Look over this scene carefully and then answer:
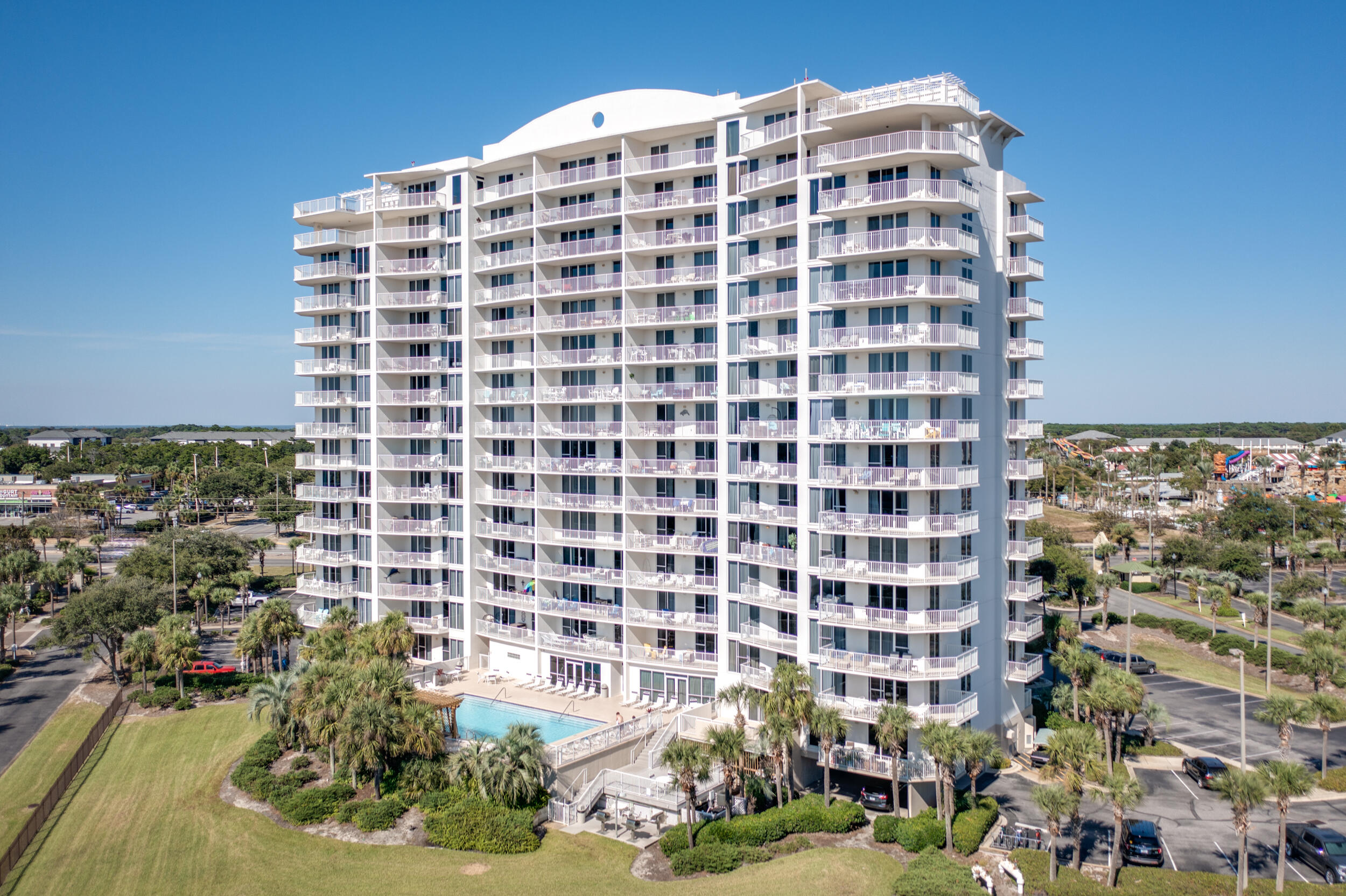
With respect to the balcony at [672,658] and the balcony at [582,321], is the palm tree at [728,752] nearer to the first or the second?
the balcony at [672,658]

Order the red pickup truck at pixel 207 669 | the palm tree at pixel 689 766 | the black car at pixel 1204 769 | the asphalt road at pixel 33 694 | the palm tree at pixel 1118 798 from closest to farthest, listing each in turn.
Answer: the palm tree at pixel 1118 798, the palm tree at pixel 689 766, the black car at pixel 1204 769, the asphalt road at pixel 33 694, the red pickup truck at pixel 207 669

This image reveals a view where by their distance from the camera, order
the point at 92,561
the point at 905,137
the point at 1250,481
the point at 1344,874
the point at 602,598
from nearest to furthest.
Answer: the point at 1344,874 < the point at 905,137 < the point at 602,598 < the point at 92,561 < the point at 1250,481

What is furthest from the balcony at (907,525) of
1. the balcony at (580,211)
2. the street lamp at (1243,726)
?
the balcony at (580,211)

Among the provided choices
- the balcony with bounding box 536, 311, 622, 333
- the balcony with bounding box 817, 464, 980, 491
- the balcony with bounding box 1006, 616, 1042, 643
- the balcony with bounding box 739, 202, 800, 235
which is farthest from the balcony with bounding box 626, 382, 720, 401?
the balcony with bounding box 1006, 616, 1042, 643

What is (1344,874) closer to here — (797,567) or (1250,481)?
(797,567)

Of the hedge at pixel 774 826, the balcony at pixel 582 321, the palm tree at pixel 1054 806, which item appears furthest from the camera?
the balcony at pixel 582 321

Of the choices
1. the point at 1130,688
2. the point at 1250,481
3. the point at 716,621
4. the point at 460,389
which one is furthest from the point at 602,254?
the point at 1250,481

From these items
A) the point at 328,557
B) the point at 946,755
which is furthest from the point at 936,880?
the point at 328,557

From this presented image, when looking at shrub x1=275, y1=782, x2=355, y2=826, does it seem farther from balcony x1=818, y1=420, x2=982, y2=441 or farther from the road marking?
the road marking
